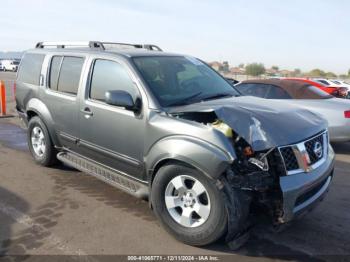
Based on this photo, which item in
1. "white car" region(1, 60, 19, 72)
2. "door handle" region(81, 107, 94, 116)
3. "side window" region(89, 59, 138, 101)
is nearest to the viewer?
"side window" region(89, 59, 138, 101)

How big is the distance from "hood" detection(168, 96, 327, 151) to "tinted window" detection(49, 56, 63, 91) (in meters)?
2.44

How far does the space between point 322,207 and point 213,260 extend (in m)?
1.96

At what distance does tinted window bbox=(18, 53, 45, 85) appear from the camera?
588 centimetres

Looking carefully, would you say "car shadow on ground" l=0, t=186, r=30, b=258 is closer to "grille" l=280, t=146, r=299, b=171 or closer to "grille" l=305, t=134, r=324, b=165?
"grille" l=280, t=146, r=299, b=171

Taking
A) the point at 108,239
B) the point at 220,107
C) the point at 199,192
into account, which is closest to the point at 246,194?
the point at 199,192

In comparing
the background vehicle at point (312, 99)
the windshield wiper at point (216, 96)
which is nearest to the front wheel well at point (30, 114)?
the windshield wiper at point (216, 96)

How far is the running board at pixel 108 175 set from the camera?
4.05m

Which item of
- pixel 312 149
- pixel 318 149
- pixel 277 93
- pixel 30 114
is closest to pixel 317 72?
pixel 277 93

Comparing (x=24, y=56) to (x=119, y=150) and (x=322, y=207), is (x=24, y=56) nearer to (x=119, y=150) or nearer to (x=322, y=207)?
(x=119, y=150)

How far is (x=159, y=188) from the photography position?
3711mm

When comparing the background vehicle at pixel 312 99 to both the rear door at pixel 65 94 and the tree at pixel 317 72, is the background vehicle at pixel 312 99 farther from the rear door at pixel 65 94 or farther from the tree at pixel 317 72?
the tree at pixel 317 72

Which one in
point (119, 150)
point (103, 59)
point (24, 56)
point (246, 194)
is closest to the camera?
point (246, 194)

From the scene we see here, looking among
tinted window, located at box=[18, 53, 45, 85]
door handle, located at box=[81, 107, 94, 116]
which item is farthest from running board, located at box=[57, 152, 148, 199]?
tinted window, located at box=[18, 53, 45, 85]

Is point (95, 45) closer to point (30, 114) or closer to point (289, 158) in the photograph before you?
point (30, 114)
